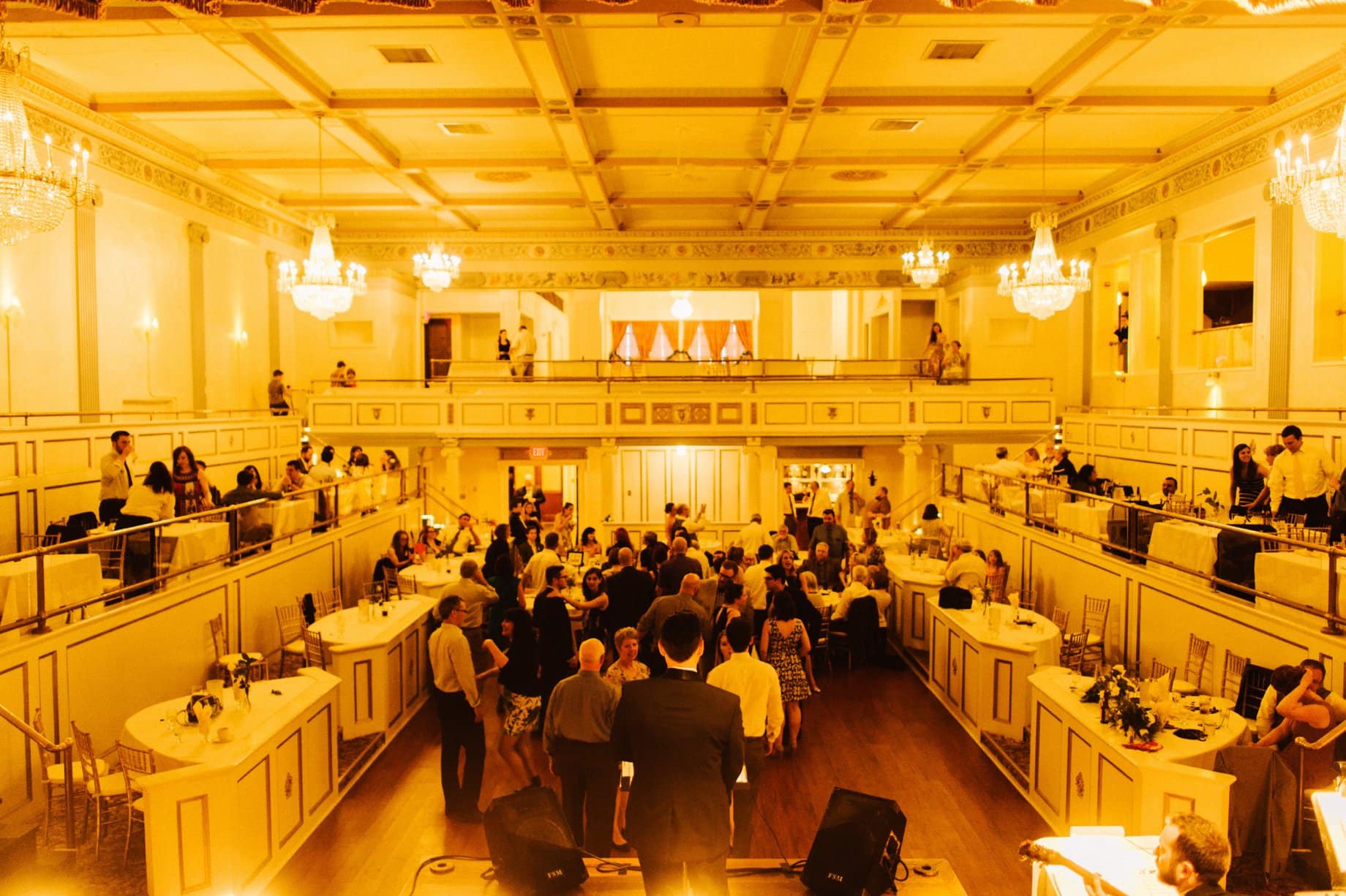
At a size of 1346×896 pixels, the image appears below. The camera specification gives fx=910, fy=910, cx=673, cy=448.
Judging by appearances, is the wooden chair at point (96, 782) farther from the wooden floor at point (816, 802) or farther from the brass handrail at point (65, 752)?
the wooden floor at point (816, 802)

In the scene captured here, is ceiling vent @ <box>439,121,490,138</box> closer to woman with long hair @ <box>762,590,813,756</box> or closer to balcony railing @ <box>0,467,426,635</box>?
balcony railing @ <box>0,467,426,635</box>

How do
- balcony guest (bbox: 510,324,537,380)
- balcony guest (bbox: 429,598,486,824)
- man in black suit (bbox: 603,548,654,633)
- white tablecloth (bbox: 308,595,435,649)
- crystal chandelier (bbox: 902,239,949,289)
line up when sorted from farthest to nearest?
balcony guest (bbox: 510,324,537,380) < crystal chandelier (bbox: 902,239,949,289) < man in black suit (bbox: 603,548,654,633) < white tablecloth (bbox: 308,595,435,649) < balcony guest (bbox: 429,598,486,824)

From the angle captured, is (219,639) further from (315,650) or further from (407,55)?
(407,55)

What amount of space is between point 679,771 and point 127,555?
5.56 m

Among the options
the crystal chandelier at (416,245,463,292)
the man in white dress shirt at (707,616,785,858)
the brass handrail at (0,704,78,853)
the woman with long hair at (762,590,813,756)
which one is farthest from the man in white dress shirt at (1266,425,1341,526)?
the crystal chandelier at (416,245,463,292)

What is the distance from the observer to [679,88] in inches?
447

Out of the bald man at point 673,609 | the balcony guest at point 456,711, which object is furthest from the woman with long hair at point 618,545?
the balcony guest at point 456,711

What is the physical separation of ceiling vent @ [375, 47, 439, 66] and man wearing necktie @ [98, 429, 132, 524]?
16.1 ft

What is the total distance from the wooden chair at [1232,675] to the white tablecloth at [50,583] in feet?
26.7

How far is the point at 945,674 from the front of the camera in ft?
29.6

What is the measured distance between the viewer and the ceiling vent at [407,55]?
32.6 feet

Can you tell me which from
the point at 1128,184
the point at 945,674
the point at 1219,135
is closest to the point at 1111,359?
the point at 1128,184

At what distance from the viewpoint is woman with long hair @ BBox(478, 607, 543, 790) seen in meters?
6.27

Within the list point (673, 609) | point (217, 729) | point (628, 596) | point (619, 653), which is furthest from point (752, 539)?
point (217, 729)
